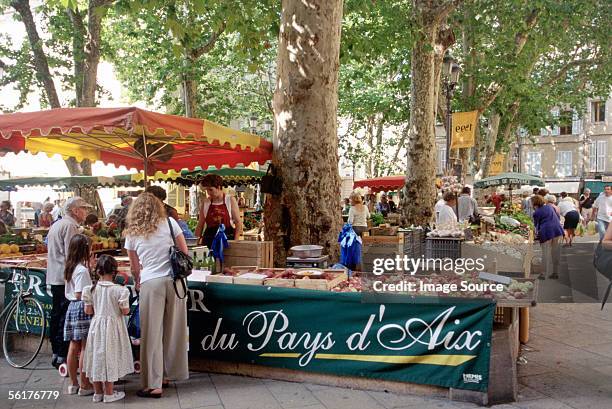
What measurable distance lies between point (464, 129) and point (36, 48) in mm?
13323

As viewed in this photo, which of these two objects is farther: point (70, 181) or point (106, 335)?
point (70, 181)

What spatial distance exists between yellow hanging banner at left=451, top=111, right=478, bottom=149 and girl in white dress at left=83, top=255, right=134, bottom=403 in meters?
14.6

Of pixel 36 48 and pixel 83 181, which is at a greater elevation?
pixel 36 48

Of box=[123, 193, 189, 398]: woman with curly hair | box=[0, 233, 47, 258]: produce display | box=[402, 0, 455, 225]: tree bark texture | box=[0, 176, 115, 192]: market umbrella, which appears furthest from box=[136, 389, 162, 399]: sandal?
box=[0, 176, 115, 192]: market umbrella

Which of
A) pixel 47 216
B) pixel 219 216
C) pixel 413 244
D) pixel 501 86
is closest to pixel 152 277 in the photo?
pixel 219 216

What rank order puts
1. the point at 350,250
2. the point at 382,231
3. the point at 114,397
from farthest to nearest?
the point at 382,231 < the point at 350,250 < the point at 114,397

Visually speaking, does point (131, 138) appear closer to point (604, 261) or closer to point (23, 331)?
point (23, 331)

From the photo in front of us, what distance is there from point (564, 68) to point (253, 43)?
23.1 m

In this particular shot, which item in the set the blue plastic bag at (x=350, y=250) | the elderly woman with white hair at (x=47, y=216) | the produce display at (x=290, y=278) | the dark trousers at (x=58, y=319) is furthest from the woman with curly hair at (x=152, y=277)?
the elderly woman with white hair at (x=47, y=216)

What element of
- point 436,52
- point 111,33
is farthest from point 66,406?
point 111,33

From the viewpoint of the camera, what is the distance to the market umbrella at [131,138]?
19.8 feet

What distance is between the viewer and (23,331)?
21.3 ft

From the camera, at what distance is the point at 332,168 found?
7.78 m

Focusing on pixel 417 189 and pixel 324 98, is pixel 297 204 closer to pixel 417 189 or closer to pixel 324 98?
pixel 324 98
